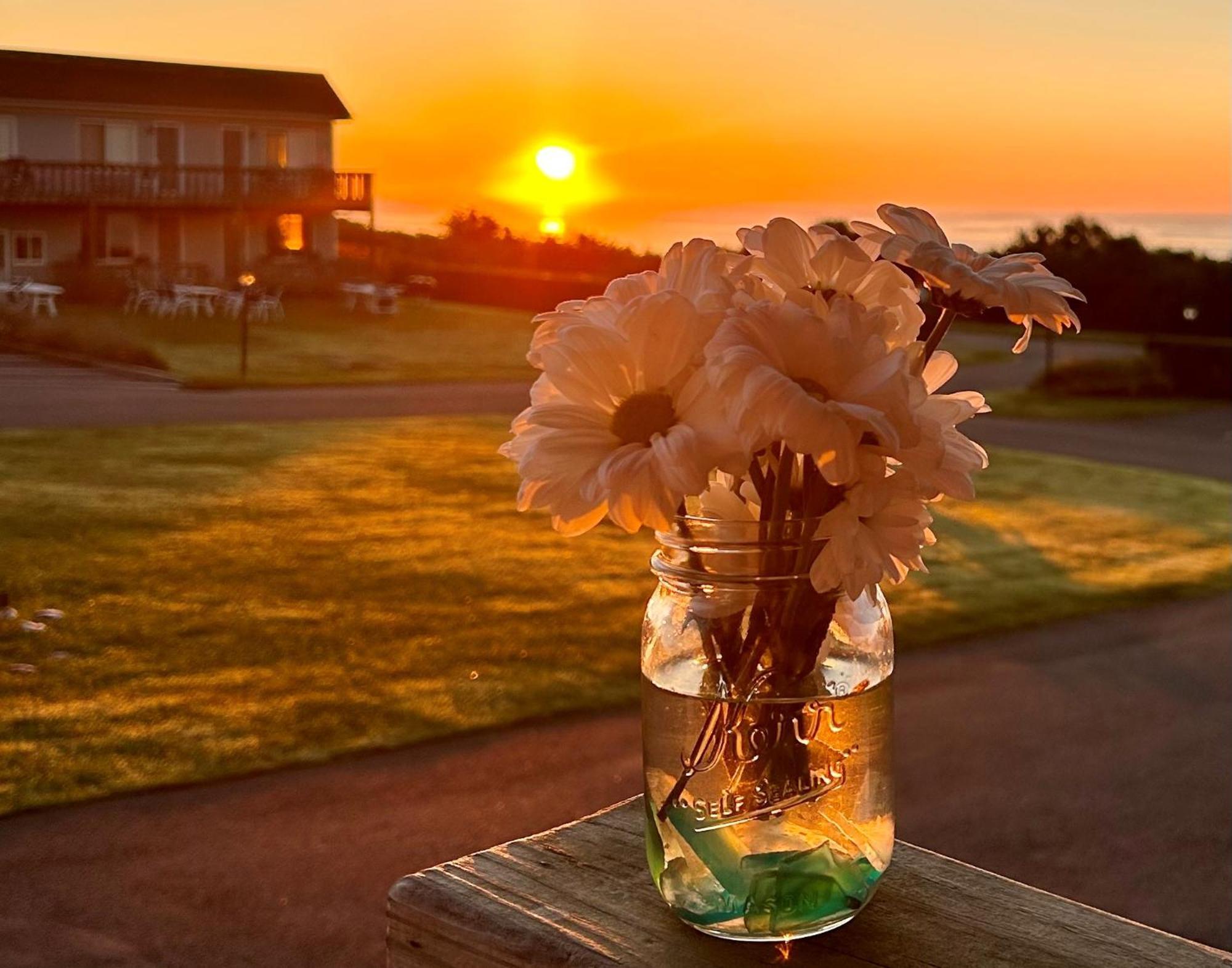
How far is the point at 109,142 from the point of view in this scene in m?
3.49

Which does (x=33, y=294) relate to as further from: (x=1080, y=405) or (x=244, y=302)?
(x=1080, y=405)

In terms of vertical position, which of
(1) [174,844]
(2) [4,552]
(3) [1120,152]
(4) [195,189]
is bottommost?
(1) [174,844]

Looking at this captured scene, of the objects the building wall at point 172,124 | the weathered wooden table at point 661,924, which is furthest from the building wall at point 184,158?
the weathered wooden table at point 661,924

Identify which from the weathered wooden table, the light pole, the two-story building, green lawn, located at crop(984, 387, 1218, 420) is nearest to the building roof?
the two-story building

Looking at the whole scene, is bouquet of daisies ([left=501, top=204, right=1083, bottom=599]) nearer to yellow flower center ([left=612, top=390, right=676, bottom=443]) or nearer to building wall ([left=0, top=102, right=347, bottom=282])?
yellow flower center ([left=612, top=390, right=676, bottom=443])

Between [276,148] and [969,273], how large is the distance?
3.39m

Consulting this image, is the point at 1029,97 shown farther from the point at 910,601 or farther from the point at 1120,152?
the point at 910,601

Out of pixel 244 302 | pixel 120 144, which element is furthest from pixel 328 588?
pixel 120 144

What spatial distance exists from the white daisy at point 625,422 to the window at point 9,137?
3.07 metres

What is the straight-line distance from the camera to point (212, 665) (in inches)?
128

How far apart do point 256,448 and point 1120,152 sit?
319cm

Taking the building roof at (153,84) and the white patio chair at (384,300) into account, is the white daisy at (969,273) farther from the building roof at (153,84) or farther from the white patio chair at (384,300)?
the white patio chair at (384,300)

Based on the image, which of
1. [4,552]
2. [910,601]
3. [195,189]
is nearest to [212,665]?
[4,552]

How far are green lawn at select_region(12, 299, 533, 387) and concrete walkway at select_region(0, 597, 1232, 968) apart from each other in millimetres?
1580
